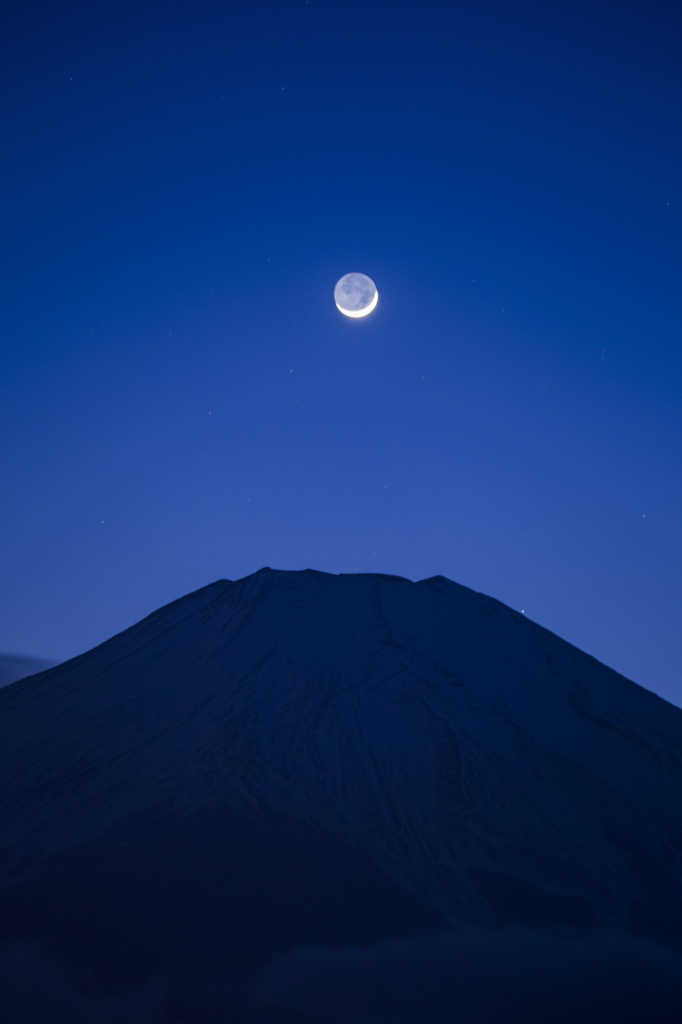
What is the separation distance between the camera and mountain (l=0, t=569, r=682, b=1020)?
18.0 metres

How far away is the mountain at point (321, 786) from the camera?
18016 millimetres

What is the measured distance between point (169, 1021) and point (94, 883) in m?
6.30

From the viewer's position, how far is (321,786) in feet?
80.5

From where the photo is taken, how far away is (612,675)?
3759 centimetres

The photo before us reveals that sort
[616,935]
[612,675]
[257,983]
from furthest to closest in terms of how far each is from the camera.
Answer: [612,675] → [616,935] → [257,983]

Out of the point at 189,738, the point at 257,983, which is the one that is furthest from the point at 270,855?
the point at 189,738

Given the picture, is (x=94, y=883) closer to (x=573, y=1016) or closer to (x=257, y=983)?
(x=257, y=983)

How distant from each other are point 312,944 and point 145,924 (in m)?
4.61

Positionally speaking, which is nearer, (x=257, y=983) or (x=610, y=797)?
(x=257, y=983)

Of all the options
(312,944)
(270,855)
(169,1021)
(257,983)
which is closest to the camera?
(169,1021)

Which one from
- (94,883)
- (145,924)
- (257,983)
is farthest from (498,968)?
(94,883)

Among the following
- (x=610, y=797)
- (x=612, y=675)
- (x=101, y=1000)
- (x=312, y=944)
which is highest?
(x=612, y=675)

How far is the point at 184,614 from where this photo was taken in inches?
1559

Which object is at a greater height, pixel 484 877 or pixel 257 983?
pixel 484 877
